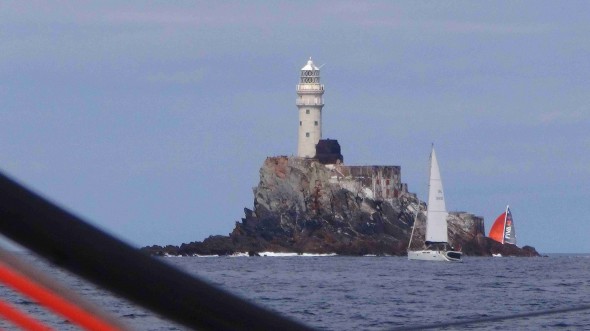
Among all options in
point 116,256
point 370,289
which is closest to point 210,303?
point 116,256

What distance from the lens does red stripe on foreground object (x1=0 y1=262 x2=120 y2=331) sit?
95cm

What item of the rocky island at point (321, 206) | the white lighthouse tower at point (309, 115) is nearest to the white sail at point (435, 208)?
the rocky island at point (321, 206)

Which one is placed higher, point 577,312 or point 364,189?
point 364,189

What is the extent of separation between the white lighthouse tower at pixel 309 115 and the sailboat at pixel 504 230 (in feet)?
46.7

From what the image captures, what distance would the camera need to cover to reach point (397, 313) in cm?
1788

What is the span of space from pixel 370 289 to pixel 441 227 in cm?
2897

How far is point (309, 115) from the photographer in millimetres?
68438

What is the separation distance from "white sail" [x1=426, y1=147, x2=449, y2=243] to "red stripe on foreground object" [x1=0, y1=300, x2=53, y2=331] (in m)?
52.4

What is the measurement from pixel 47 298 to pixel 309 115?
2660 inches

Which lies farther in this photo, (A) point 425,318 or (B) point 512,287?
(B) point 512,287

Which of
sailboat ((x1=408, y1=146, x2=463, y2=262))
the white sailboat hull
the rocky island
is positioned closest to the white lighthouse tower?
the rocky island

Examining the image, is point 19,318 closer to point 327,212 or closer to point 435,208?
point 435,208

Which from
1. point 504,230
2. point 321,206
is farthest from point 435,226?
point 504,230

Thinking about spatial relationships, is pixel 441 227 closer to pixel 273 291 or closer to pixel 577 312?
pixel 273 291
